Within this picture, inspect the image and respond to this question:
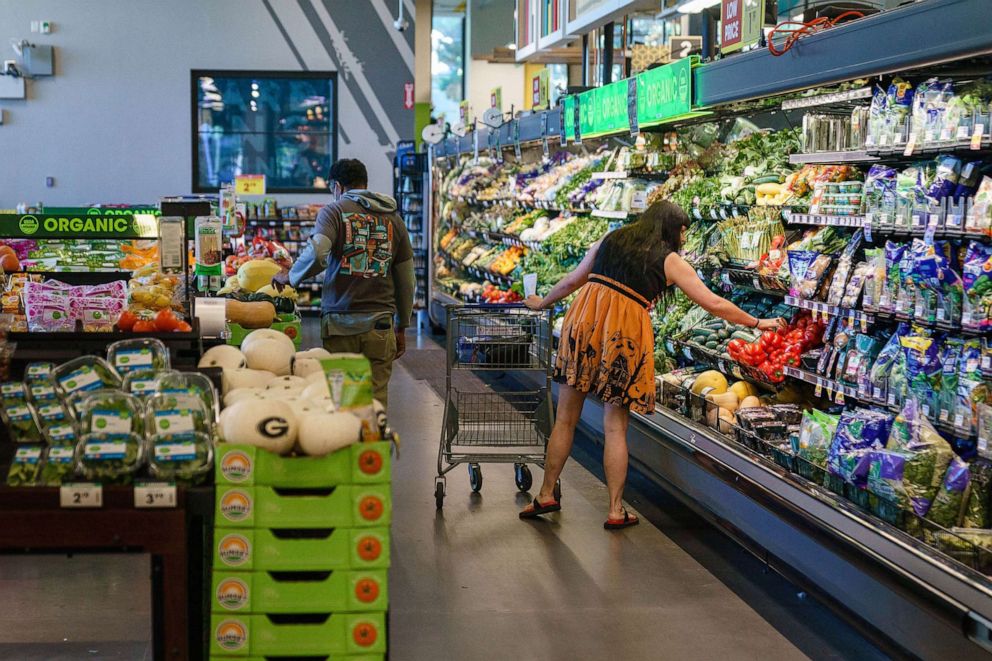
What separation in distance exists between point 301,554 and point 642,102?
4223 mm

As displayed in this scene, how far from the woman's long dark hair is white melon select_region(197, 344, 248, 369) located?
7.12 ft

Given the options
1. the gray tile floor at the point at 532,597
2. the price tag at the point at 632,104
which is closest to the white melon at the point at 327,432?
the gray tile floor at the point at 532,597

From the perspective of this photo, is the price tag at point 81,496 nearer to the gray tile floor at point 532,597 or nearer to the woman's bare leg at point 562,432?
the gray tile floor at point 532,597

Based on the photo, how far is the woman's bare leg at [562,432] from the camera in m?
5.51

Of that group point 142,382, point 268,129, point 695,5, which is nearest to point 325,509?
point 142,382

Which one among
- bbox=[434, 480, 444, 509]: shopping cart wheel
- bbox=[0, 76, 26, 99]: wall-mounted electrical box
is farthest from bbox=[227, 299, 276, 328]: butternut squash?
bbox=[0, 76, 26, 99]: wall-mounted electrical box

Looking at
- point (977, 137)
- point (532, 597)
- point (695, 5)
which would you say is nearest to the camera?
point (977, 137)

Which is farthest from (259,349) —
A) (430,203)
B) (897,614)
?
(430,203)

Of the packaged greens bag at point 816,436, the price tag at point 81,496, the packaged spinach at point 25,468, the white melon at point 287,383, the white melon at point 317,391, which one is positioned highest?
the white melon at point 317,391

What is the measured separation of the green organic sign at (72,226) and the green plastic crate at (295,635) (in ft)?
8.47

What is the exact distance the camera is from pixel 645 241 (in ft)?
17.3

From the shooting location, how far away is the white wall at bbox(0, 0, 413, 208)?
52.7 feet

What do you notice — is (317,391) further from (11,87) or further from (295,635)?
(11,87)

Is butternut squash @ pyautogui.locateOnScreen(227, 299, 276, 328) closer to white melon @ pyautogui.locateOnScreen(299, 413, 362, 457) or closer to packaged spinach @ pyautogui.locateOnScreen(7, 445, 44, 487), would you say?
packaged spinach @ pyautogui.locateOnScreen(7, 445, 44, 487)
